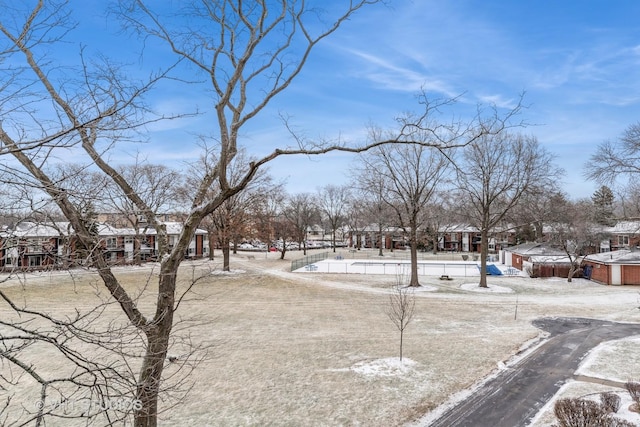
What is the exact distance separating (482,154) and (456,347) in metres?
17.6

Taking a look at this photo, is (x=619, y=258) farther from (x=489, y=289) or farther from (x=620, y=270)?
(x=489, y=289)

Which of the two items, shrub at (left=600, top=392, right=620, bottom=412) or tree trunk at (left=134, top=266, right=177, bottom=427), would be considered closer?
tree trunk at (left=134, top=266, right=177, bottom=427)

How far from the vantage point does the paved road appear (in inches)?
349

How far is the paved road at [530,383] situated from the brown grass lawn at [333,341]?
1.96 feet

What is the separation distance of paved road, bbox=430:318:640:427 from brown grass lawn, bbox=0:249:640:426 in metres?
0.60

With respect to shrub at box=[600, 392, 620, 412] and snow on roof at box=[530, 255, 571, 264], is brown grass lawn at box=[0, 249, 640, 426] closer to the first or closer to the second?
shrub at box=[600, 392, 620, 412]

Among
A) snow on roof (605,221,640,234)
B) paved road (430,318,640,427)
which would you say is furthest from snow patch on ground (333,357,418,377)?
snow on roof (605,221,640,234)

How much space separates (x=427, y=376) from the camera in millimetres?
11258

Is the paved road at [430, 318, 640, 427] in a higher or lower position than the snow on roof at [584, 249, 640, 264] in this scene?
lower

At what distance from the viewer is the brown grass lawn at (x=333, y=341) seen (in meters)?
9.20

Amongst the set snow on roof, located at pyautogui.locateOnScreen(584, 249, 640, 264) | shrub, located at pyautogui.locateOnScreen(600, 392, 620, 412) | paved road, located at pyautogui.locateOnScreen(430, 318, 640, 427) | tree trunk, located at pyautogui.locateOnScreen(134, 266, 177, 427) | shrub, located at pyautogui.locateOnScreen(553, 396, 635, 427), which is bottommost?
paved road, located at pyautogui.locateOnScreen(430, 318, 640, 427)

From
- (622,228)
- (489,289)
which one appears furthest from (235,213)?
(622,228)

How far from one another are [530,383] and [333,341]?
6.57 meters

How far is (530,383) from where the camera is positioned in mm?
10820
